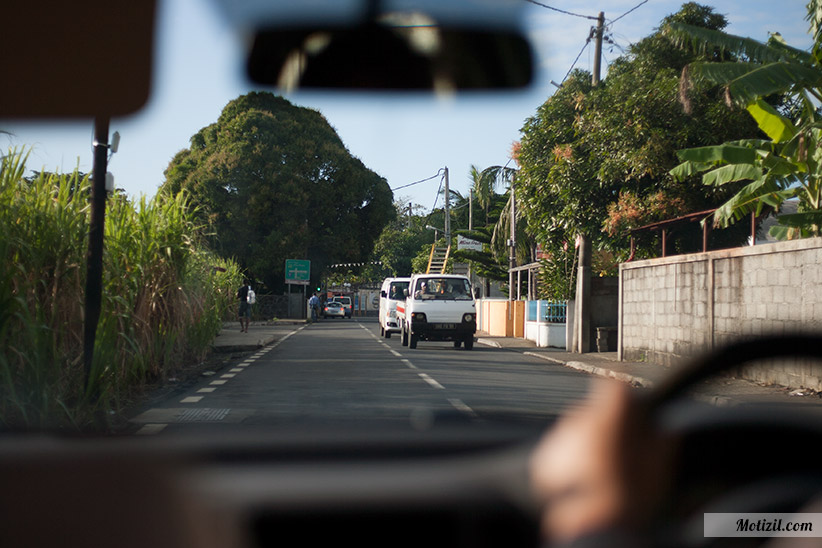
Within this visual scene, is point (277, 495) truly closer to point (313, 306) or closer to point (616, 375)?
point (616, 375)

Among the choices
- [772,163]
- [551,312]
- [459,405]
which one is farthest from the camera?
[551,312]

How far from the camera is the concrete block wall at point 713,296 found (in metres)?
10.9

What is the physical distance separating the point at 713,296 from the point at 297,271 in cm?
3614

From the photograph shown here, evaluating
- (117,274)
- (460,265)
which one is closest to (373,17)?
(117,274)

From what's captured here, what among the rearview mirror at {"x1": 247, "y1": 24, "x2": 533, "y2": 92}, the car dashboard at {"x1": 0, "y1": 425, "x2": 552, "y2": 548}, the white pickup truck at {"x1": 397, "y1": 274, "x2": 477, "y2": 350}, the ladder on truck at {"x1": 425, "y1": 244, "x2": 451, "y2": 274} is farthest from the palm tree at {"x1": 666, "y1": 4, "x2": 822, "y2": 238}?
the ladder on truck at {"x1": 425, "y1": 244, "x2": 451, "y2": 274}

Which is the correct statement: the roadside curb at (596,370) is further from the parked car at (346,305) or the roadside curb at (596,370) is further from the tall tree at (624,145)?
the parked car at (346,305)

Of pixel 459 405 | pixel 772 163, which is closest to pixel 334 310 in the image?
pixel 772 163

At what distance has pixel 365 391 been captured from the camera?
10453 mm

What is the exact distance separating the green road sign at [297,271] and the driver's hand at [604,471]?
45.9 m

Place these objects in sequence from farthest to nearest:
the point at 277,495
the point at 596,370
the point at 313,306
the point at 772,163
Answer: the point at 313,306, the point at 596,370, the point at 772,163, the point at 277,495

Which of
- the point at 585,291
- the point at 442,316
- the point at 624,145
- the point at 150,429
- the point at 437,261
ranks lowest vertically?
the point at 150,429

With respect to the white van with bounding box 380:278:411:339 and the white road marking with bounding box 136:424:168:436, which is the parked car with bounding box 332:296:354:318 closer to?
the white van with bounding box 380:278:411:339

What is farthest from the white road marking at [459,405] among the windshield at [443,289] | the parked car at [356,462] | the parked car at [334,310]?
the parked car at [334,310]

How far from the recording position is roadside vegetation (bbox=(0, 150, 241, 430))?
6488 millimetres
